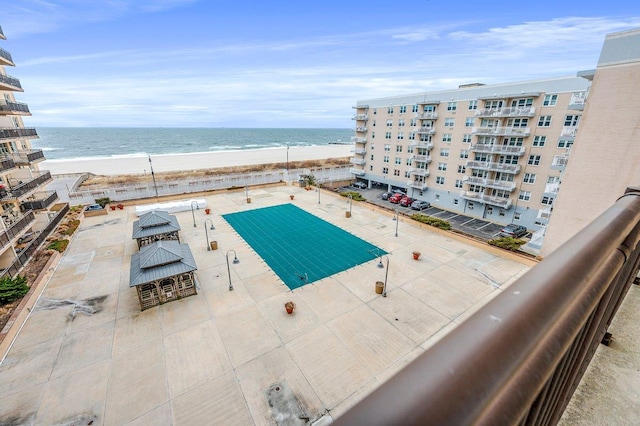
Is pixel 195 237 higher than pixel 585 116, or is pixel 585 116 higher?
pixel 585 116

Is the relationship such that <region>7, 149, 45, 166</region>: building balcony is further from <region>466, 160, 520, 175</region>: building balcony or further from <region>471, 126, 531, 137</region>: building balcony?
<region>466, 160, 520, 175</region>: building balcony

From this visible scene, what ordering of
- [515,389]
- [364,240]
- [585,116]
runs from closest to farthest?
[515,389] → [585,116] → [364,240]

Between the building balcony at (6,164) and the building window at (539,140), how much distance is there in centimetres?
4445

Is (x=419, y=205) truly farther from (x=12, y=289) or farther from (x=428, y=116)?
(x=12, y=289)

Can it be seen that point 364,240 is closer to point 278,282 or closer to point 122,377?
point 278,282

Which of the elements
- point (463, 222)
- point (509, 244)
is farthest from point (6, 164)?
point (463, 222)

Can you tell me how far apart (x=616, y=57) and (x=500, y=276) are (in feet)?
42.3

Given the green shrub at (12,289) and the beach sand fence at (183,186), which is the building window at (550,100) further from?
the green shrub at (12,289)

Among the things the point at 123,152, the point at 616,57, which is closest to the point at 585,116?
the point at 616,57

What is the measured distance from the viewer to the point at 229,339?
1375 centimetres

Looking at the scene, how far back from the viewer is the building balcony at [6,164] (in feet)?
66.9

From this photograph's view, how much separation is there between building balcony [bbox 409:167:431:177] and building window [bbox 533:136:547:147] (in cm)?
1247

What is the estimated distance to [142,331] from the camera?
1430 centimetres

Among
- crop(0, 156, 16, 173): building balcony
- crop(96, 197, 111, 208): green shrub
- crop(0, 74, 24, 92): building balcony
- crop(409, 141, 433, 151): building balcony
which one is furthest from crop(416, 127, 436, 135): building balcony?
crop(0, 156, 16, 173): building balcony
